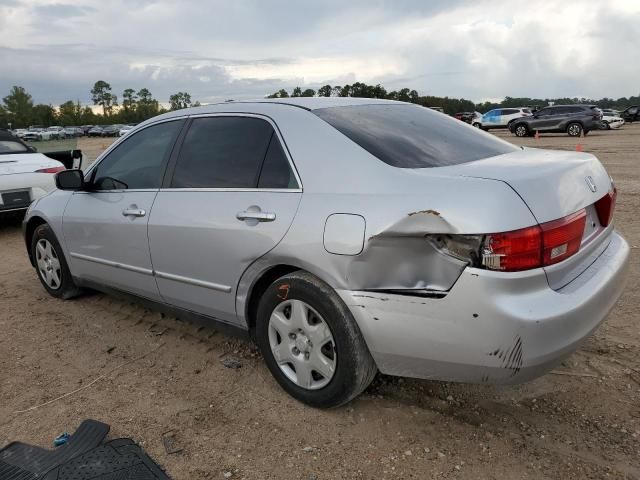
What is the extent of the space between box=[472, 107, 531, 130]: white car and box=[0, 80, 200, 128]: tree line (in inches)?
3075

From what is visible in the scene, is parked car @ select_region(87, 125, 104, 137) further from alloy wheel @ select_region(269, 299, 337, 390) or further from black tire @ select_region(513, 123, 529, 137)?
alloy wheel @ select_region(269, 299, 337, 390)

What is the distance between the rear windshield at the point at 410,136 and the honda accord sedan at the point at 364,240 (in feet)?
0.05

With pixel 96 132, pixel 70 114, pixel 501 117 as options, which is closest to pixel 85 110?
pixel 70 114

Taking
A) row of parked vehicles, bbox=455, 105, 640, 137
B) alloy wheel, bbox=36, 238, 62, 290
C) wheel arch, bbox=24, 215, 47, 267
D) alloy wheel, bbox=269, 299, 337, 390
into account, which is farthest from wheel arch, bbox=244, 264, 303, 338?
row of parked vehicles, bbox=455, 105, 640, 137

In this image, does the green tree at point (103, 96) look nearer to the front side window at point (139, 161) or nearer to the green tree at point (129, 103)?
the green tree at point (129, 103)

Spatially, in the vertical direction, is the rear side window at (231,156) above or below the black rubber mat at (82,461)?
above

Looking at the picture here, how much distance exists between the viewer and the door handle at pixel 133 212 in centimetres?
350

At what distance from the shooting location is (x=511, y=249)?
6.93 feet

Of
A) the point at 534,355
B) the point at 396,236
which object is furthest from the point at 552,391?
the point at 396,236

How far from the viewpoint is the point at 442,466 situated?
239 centimetres

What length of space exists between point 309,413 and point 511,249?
4.64 feet

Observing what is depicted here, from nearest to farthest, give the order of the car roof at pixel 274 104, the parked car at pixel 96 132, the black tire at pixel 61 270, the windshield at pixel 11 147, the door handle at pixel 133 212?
1. the car roof at pixel 274 104
2. the door handle at pixel 133 212
3. the black tire at pixel 61 270
4. the windshield at pixel 11 147
5. the parked car at pixel 96 132

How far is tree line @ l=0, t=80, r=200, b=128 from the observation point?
110938 millimetres

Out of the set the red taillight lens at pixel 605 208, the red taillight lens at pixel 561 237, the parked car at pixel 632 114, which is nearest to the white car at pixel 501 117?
the parked car at pixel 632 114
